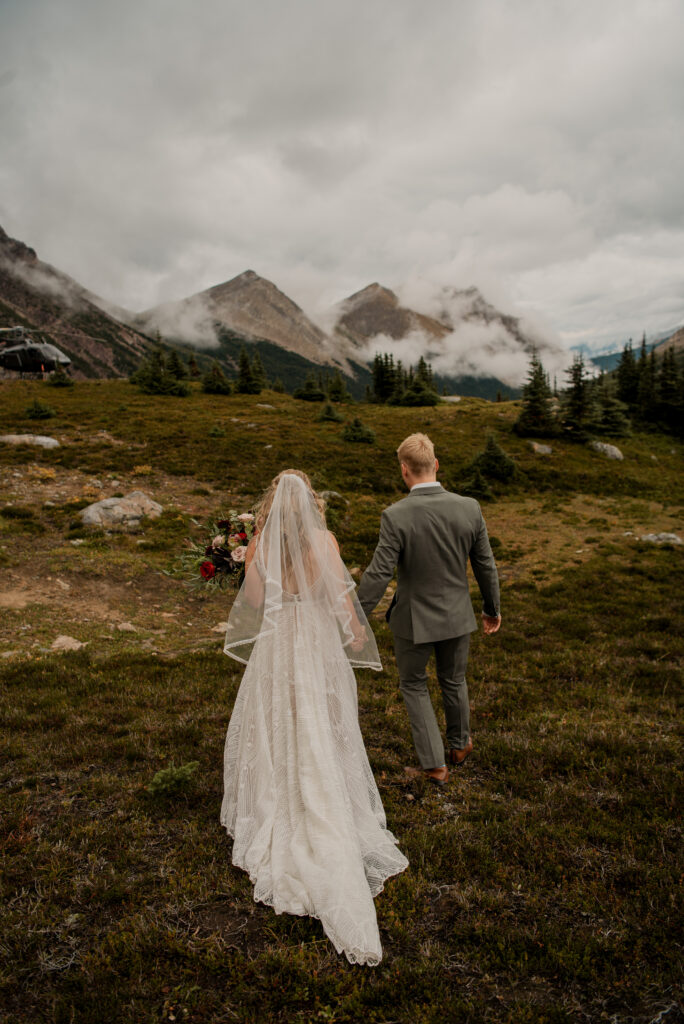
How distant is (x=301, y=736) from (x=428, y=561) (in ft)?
7.06

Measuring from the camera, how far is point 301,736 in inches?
169

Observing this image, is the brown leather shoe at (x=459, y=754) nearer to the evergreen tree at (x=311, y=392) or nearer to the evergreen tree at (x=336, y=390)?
the evergreen tree at (x=311, y=392)

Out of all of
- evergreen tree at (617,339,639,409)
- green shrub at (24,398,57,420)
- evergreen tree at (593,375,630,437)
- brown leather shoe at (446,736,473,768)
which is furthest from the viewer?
evergreen tree at (617,339,639,409)

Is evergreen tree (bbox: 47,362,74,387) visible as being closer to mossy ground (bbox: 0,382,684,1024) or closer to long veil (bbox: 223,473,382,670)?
mossy ground (bbox: 0,382,684,1024)

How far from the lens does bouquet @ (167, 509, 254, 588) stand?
5.43 m

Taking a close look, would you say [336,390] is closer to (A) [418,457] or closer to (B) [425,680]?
(A) [418,457]

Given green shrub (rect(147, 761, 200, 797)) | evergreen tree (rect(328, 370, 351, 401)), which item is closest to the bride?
green shrub (rect(147, 761, 200, 797))

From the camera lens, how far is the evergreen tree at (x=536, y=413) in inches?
1458

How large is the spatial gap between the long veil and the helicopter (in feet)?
160

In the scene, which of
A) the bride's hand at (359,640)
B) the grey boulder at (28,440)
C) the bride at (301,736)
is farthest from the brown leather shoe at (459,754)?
the grey boulder at (28,440)

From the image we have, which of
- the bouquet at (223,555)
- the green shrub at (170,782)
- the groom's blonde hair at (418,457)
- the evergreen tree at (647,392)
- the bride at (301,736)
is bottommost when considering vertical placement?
the green shrub at (170,782)

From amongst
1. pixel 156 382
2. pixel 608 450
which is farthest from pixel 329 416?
pixel 608 450

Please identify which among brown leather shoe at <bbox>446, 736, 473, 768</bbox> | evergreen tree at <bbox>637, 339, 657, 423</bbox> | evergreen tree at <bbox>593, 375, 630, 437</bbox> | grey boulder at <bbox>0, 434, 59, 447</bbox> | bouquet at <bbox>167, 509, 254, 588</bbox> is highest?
evergreen tree at <bbox>637, 339, 657, 423</bbox>

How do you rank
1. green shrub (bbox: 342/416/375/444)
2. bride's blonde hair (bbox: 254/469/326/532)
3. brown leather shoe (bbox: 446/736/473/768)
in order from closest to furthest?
1. bride's blonde hair (bbox: 254/469/326/532)
2. brown leather shoe (bbox: 446/736/473/768)
3. green shrub (bbox: 342/416/375/444)
